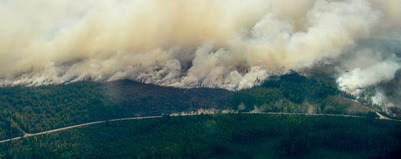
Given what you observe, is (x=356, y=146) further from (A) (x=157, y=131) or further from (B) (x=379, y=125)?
(A) (x=157, y=131)

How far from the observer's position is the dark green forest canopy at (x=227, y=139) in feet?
297

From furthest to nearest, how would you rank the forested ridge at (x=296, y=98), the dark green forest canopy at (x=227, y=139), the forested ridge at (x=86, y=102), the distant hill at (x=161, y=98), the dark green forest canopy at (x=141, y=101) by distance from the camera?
the distant hill at (x=161, y=98)
the forested ridge at (x=86, y=102)
the dark green forest canopy at (x=141, y=101)
the forested ridge at (x=296, y=98)
the dark green forest canopy at (x=227, y=139)

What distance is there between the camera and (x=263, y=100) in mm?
124812

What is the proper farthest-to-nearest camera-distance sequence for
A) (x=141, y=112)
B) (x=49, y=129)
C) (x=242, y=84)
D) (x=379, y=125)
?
(x=242, y=84), (x=141, y=112), (x=49, y=129), (x=379, y=125)

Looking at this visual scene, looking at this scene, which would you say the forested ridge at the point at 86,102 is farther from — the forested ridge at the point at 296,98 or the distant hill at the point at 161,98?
the forested ridge at the point at 296,98

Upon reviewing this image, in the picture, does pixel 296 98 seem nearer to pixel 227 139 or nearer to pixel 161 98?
pixel 227 139

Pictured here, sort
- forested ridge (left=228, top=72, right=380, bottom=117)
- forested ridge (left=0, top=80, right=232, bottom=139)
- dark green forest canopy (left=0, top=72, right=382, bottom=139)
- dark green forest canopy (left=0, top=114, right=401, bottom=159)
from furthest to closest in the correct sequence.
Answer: forested ridge (left=0, top=80, right=232, bottom=139)
dark green forest canopy (left=0, top=72, right=382, bottom=139)
forested ridge (left=228, top=72, right=380, bottom=117)
dark green forest canopy (left=0, top=114, right=401, bottom=159)

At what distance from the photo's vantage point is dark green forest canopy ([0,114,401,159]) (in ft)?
297

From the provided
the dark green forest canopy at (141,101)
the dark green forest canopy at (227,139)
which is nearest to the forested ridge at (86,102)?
the dark green forest canopy at (141,101)

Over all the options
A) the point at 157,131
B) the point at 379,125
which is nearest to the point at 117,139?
the point at 157,131

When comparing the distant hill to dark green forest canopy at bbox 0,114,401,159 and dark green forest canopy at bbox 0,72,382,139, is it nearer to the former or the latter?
dark green forest canopy at bbox 0,72,382,139

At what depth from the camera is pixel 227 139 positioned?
320 ft

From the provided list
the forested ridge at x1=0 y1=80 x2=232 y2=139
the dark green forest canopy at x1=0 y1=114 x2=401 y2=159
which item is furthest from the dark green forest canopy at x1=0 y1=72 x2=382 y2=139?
the dark green forest canopy at x1=0 y1=114 x2=401 y2=159

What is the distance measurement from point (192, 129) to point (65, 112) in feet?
155
